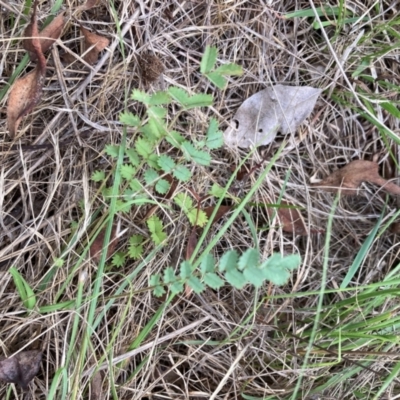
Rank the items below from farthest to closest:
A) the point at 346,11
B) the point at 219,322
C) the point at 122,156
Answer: the point at 346,11
the point at 219,322
the point at 122,156

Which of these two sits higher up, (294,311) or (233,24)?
(233,24)

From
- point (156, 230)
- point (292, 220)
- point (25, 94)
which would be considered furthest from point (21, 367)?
point (292, 220)

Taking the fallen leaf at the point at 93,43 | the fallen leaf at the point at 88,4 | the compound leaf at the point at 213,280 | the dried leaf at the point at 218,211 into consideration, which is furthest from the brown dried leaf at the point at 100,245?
the fallen leaf at the point at 88,4

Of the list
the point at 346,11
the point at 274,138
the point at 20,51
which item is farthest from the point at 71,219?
the point at 346,11

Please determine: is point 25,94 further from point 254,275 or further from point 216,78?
point 254,275

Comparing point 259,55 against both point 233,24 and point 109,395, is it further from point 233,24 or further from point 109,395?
point 109,395

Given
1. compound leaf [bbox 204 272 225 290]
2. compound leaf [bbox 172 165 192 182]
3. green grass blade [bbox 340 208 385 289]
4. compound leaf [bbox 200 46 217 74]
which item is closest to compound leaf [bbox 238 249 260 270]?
compound leaf [bbox 204 272 225 290]

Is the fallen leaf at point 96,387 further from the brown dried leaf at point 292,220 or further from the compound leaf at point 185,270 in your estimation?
the brown dried leaf at point 292,220
